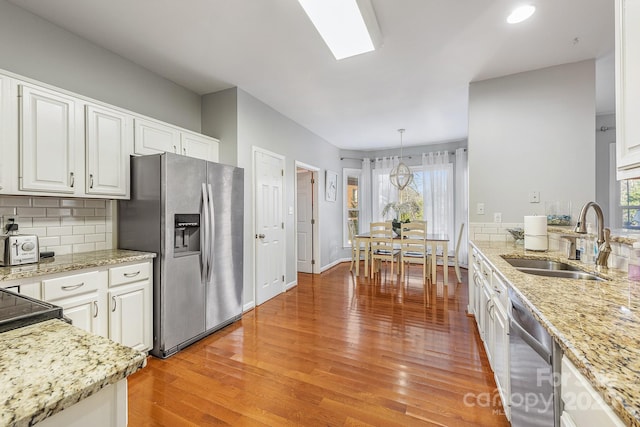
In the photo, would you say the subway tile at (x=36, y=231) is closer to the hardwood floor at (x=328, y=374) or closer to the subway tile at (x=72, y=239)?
the subway tile at (x=72, y=239)

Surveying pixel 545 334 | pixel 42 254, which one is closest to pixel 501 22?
pixel 545 334

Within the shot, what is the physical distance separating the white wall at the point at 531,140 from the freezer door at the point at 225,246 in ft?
8.68

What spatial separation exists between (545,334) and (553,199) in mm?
2568

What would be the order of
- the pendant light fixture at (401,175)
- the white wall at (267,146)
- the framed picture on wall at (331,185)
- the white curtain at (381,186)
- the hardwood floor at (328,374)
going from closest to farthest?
the hardwood floor at (328,374) < the white wall at (267,146) < the pendant light fixture at (401,175) < the framed picture on wall at (331,185) < the white curtain at (381,186)

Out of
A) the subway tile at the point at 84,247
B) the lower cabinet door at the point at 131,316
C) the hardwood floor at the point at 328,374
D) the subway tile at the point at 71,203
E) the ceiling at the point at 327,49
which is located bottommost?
the hardwood floor at the point at 328,374

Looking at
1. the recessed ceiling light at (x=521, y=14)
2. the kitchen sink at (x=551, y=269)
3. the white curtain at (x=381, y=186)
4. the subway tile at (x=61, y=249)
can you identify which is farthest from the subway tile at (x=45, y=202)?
the white curtain at (x=381, y=186)

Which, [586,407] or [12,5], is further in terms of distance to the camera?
[12,5]

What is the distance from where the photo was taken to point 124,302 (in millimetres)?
2111

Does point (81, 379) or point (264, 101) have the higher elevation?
point (264, 101)

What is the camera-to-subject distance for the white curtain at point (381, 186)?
251 inches

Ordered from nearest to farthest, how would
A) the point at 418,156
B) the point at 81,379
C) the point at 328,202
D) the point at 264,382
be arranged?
the point at 81,379, the point at 264,382, the point at 328,202, the point at 418,156

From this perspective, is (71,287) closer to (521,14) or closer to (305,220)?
(521,14)

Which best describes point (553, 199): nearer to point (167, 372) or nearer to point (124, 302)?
point (167, 372)

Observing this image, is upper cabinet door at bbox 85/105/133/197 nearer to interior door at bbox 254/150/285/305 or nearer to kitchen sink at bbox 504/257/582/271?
interior door at bbox 254/150/285/305
